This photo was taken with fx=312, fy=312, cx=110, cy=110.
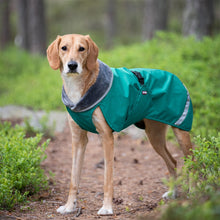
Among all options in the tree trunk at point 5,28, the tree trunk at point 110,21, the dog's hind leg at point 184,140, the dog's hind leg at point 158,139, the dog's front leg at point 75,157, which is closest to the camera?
the dog's front leg at point 75,157

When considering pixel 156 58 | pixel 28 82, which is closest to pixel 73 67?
pixel 156 58

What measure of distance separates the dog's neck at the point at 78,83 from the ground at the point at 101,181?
1362 mm

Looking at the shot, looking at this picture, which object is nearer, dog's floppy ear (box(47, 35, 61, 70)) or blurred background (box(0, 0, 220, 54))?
dog's floppy ear (box(47, 35, 61, 70))

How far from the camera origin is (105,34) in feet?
93.8

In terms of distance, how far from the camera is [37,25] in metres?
15.1

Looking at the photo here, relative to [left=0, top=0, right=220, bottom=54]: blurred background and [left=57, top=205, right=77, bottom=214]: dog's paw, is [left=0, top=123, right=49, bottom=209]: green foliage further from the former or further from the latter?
[left=0, top=0, right=220, bottom=54]: blurred background

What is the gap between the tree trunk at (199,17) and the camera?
9.67 metres

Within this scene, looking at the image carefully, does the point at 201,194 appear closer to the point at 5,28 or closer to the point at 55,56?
the point at 55,56

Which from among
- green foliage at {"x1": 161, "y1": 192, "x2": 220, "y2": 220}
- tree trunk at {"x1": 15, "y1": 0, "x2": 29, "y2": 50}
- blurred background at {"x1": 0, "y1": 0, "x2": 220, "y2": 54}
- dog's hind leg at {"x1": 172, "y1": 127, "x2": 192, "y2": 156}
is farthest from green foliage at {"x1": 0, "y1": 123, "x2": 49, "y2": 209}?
tree trunk at {"x1": 15, "y1": 0, "x2": 29, "y2": 50}

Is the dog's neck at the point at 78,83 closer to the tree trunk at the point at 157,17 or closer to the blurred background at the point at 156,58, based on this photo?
the blurred background at the point at 156,58

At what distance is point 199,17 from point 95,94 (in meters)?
7.29

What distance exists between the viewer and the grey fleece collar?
142 inches

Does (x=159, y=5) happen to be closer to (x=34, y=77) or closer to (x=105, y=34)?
(x=34, y=77)

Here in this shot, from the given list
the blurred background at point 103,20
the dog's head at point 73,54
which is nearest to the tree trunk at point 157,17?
the blurred background at point 103,20
